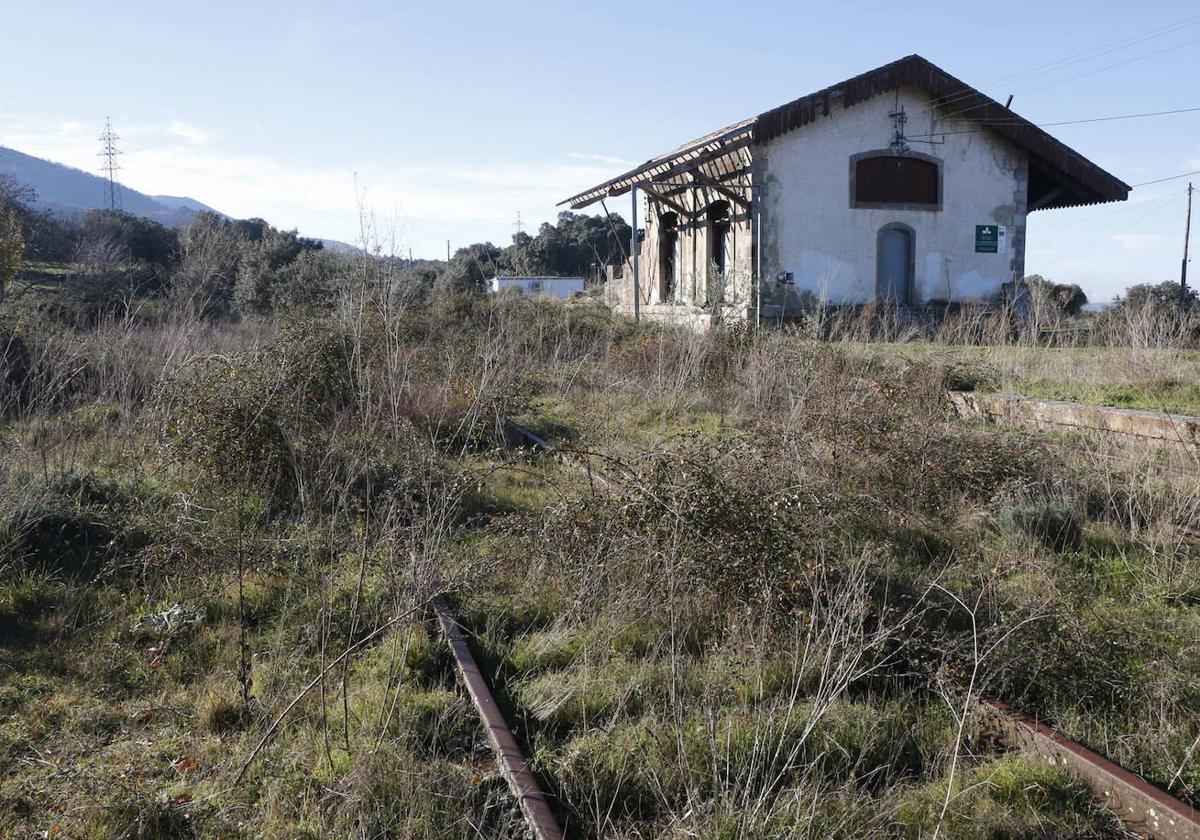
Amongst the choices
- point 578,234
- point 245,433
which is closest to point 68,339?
point 245,433

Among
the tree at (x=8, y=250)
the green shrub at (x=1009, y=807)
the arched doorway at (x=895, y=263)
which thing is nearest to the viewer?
the green shrub at (x=1009, y=807)

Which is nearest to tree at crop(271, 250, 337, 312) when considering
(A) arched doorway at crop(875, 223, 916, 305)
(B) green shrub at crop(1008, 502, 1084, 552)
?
(A) arched doorway at crop(875, 223, 916, 305)

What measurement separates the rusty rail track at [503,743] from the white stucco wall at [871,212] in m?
16.3

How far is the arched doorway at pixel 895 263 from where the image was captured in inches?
806

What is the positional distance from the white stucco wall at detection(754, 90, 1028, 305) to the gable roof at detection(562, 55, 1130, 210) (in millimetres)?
375

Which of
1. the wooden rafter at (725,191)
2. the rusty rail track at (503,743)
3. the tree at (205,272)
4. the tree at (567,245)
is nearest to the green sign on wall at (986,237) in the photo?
the wooden rafter at (725,191)

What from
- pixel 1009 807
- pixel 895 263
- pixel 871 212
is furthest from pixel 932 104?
pixel 1009 807

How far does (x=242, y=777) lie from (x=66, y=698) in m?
1.30

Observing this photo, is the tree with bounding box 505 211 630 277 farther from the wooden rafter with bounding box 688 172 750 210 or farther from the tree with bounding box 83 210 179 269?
the wooden rafter with bounding box 688 172 750 210

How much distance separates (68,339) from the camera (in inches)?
432

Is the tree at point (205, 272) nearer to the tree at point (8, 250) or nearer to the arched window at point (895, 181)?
the tree at point (8, 250)

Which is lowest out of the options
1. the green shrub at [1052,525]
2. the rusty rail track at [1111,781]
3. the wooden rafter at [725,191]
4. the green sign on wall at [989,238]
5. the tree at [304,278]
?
the rusty rail track at [1111,781]

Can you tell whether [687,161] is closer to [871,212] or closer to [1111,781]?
[871,212]

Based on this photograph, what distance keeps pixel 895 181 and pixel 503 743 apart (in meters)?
19.5
